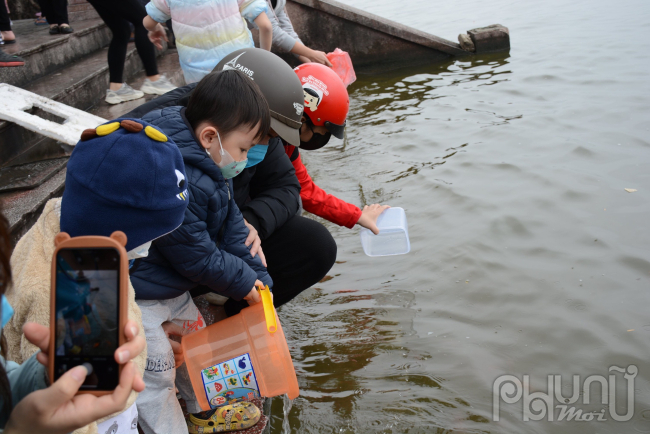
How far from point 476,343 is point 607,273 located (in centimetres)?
113

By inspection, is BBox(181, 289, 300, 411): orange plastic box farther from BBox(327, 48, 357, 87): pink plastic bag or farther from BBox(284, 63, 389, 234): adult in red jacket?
BBox(327, 48, 357, 87): pink plastic bag

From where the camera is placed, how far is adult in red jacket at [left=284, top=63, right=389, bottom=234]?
3.19 m

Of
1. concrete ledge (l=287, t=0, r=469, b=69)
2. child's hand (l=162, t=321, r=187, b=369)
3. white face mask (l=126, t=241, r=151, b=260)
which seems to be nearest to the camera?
white face mask (l=126, t=241, r=151, b=260)

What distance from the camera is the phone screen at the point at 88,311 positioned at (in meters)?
1.10

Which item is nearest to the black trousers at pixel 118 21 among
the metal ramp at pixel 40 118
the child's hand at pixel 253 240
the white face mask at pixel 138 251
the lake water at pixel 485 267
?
the metal ramp at pixel 40 118

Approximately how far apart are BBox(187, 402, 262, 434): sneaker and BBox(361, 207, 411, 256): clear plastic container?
5.51 feet

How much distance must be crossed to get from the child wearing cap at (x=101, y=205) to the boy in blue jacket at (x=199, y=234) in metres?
0.31

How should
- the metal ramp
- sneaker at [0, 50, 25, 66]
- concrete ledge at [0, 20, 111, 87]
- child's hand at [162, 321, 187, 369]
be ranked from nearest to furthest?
child's hand at [162, 321, 187, 369], the metal ramp, sneaker at [0, 50, 25, 66], concrete ledge at [0, 20, 111, 87]

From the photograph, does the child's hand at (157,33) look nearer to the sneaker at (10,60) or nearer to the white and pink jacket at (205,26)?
the white and pink jacket at (205,26)

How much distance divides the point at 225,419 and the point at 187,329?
422 millimetres

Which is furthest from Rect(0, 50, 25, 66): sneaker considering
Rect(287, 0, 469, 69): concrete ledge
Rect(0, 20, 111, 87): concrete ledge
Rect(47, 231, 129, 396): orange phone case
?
Rect(287, 0, 469, 69): concrete ledge

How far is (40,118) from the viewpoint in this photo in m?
3.48

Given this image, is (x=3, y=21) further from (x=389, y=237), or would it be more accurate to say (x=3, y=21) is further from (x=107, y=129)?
(x=107, y=129)

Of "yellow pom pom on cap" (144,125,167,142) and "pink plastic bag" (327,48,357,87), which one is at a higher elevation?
"yellow pom pom on cap" (144,125,167,142)
